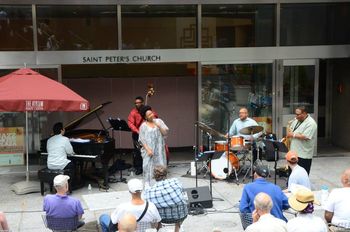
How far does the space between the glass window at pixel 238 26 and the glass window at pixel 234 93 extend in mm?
653

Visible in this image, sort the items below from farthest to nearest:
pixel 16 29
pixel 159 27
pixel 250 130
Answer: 1. pixel 159 27
2. pixel 16 29
3. pixel 250 130

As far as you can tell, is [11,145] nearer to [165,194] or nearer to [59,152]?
[59,152]

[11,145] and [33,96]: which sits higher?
[33,96]

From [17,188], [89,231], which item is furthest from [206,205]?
[17,188]

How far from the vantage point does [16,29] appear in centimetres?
A: 1270

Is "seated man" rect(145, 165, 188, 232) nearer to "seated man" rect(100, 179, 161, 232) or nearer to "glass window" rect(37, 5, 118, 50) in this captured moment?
"seated man" rect(100, 179, 161, 232)

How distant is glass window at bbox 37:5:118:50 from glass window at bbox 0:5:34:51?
26 cm

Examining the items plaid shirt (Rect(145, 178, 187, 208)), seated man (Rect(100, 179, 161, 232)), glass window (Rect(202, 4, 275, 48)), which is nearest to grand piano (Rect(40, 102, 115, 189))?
plaid shirt (Rect(145, 178, 187, 208))

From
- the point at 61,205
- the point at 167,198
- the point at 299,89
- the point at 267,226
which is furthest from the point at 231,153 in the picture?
the point at 267,226

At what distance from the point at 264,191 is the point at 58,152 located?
16.9 ft

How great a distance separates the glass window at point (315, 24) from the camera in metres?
13.9

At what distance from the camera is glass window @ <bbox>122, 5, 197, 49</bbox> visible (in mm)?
13375

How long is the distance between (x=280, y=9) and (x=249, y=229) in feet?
→ 31.3

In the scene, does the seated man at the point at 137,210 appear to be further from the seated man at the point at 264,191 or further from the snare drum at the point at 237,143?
the snare drum at the point at 237,143
